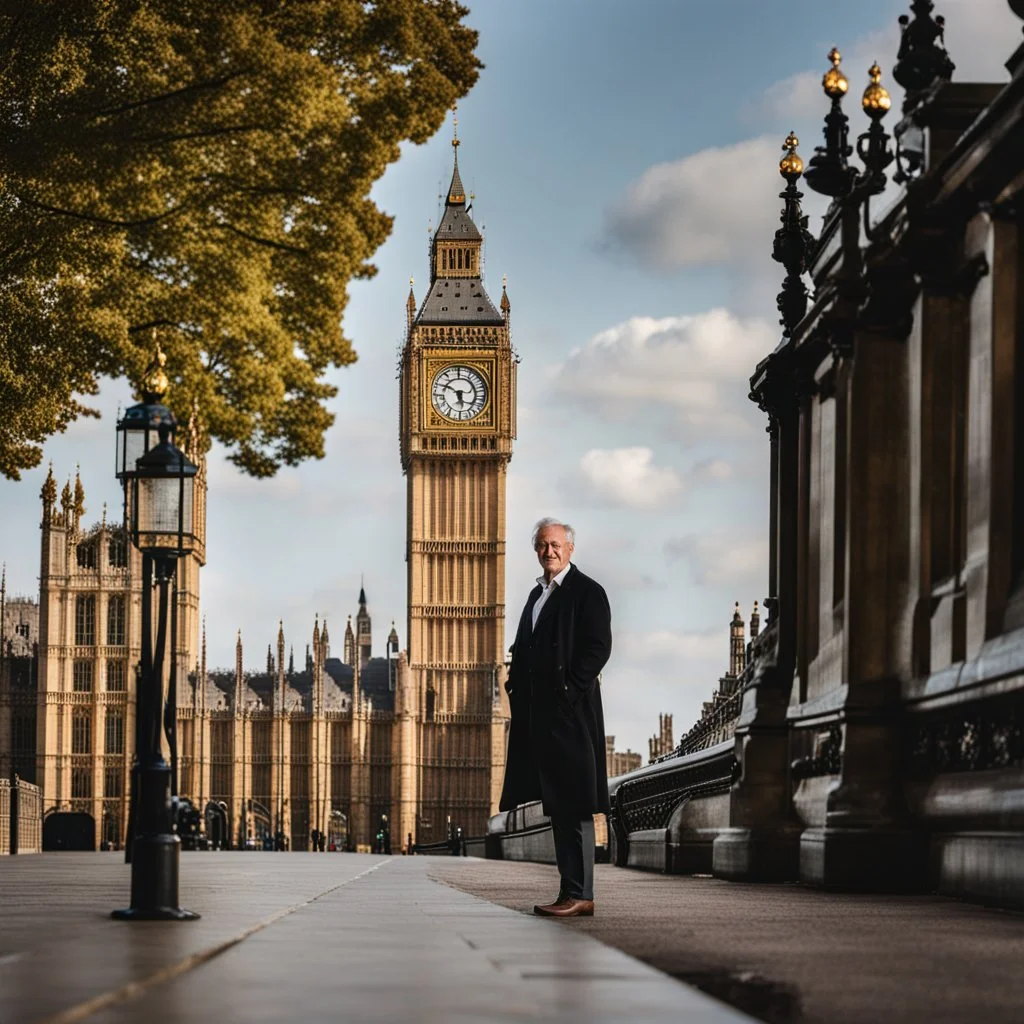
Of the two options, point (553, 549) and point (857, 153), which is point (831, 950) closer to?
point (553, 549)

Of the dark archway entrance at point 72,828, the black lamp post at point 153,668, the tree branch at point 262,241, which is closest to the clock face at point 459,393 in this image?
the dark archway entrance at point 72,828

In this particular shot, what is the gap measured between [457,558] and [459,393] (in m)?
9.03

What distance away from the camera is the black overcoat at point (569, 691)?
8.99 m

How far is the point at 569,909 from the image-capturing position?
356 inches

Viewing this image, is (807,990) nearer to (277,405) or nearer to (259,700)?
(277,405)

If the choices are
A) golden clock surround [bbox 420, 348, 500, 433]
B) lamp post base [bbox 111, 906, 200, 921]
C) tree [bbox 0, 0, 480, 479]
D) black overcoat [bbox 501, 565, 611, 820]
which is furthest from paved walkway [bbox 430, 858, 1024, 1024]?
golden clock surround [bbox 420, 348, 500, 433]

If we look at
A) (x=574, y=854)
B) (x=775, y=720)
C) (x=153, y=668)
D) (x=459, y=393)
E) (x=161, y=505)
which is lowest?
(x=574, y=854)

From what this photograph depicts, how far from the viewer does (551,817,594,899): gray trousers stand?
9.13 metres

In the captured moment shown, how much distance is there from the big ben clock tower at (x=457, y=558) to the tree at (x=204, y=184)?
3827 inches

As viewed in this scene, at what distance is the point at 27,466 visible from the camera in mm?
19875

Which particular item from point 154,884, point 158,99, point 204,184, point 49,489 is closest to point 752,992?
point 154,884

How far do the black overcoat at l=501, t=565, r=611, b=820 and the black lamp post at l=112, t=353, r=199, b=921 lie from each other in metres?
1.49

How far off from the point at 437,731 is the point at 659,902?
10610 centimetres

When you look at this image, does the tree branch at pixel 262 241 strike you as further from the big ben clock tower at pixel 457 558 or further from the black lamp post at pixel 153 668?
the big ben clock tower at pixel 457 558
